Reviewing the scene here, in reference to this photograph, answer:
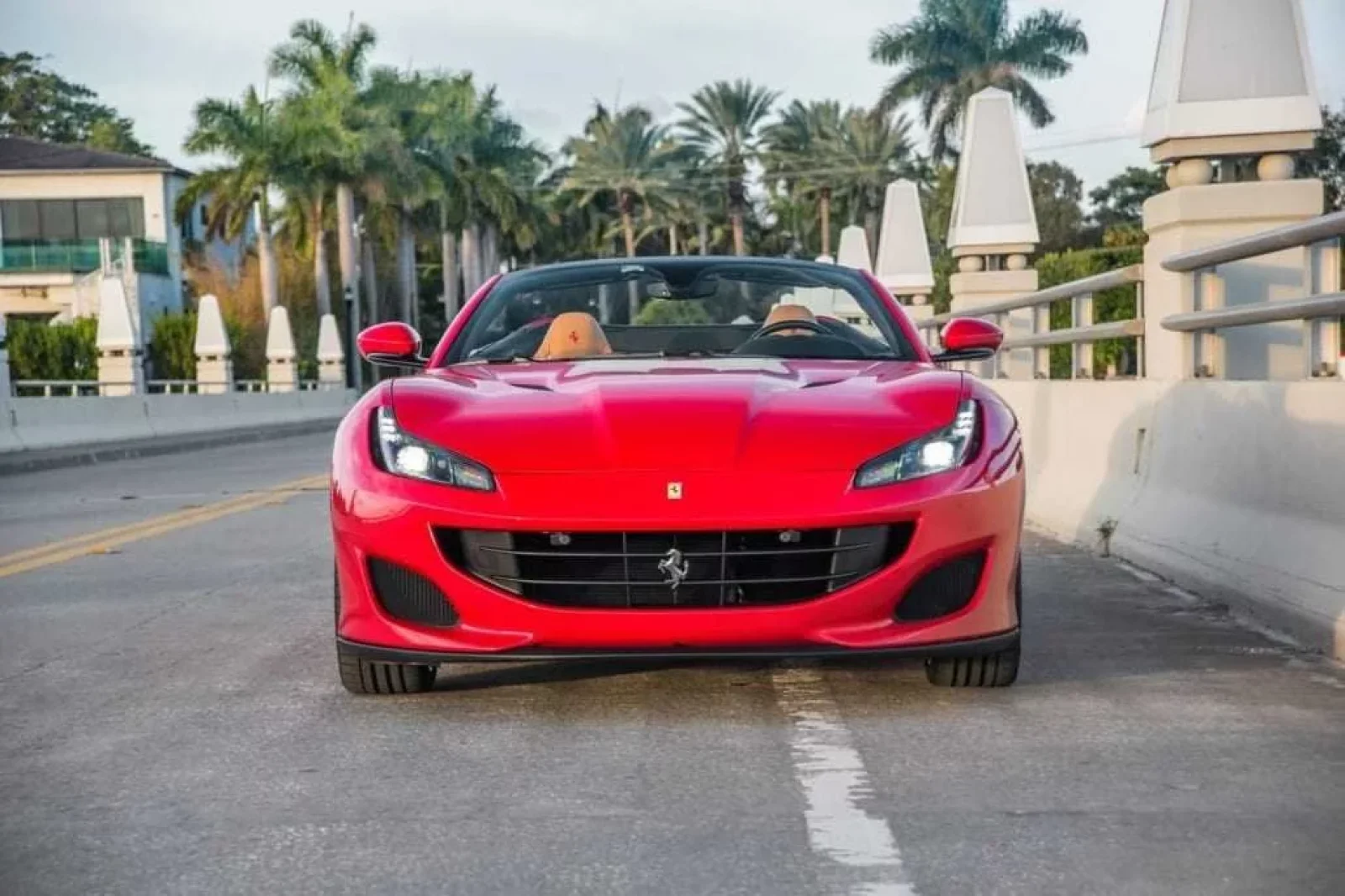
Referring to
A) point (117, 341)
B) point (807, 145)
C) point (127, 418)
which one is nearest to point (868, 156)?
point (807, 145)

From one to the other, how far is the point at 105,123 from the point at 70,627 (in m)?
111

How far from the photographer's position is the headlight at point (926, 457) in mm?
5363

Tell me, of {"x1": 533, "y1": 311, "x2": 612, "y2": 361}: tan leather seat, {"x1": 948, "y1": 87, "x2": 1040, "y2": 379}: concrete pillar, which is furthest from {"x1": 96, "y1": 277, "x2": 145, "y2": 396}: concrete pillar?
{"x1": 533, "y1": 311, "x2": 612, "y2": 361}: tan leather seat

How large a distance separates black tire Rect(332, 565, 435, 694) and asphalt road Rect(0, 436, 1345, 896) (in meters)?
0.05

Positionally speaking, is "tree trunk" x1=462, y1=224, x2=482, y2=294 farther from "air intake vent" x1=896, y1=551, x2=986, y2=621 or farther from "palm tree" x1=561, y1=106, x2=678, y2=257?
"air intake vent" x1=896, y1=551, x2=986, y2=621

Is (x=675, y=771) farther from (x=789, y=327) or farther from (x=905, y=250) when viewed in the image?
(x=905, y=250)

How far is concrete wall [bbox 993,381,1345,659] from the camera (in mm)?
6711

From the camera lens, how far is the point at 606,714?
5496 millimetres

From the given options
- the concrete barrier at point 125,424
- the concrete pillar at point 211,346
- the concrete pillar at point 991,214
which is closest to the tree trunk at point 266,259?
the concrete pillar at point 211,346

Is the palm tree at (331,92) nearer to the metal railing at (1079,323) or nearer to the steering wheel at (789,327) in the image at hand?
the metal railing at (1079,323)

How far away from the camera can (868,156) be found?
10644 centimetres

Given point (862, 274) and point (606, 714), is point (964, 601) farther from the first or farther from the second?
point (862, 274)

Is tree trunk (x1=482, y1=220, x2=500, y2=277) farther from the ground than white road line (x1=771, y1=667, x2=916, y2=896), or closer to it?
farther from the ground

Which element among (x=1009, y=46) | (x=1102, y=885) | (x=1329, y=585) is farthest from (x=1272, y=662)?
(x=1009, y=46)
